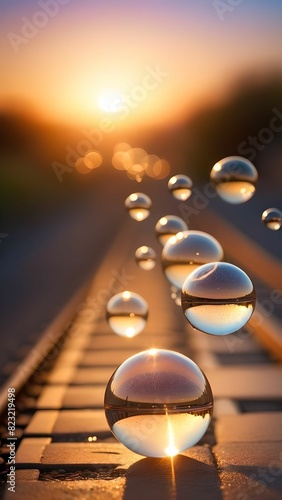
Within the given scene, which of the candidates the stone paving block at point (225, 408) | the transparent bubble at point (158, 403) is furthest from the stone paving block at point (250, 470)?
the stone paving block at point (225, 408)

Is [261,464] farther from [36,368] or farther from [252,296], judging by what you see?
[36,368]

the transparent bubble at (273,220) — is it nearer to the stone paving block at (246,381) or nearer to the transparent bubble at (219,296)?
the stone paving block at (246,381)

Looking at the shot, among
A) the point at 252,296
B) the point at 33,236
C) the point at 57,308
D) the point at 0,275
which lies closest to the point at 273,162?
the point at 33,236

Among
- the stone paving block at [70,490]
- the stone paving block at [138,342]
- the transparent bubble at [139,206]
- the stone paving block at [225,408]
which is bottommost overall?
the stone paving block at [70,490]

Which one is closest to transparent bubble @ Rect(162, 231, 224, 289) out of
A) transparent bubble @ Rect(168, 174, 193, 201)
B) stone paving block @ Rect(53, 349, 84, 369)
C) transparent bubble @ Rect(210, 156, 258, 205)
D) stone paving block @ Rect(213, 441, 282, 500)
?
transparent bubble @ Rect(210, 156, 258, 205)

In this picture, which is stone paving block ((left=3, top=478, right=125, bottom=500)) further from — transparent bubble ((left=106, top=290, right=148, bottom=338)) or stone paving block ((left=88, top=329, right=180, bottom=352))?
→ stone paving block ((left=88, top=329, right=180, bottom=352))

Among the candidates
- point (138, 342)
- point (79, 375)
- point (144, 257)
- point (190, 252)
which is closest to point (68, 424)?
point (190, 252)

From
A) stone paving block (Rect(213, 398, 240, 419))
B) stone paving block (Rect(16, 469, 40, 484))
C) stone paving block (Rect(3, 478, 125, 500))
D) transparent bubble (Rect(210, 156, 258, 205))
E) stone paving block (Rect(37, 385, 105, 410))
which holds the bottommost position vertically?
stone paving block (Rect(3, 478, 125, 500))

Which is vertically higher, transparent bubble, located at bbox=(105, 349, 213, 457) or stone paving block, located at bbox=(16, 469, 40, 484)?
transparent bubble, located at bbox=(105, 349, 213, 457)
